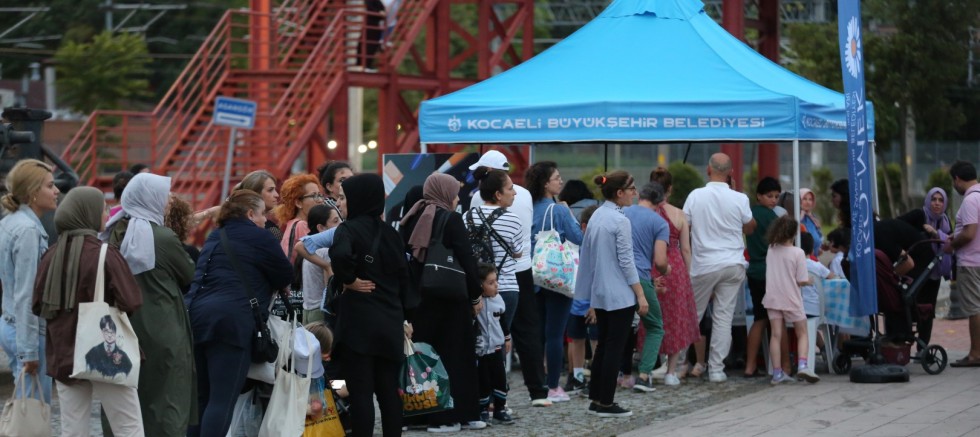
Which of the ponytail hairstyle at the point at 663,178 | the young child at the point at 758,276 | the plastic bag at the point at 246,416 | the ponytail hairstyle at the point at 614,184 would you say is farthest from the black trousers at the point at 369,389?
the young child at the point at 758,276

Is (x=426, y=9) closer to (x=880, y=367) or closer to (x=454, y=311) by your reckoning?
(x=880, y=367)

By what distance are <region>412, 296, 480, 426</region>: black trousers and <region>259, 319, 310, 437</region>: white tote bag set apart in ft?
4.55

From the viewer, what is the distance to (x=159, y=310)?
7.38 meters

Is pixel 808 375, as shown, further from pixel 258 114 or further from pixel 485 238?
pixel 258 114

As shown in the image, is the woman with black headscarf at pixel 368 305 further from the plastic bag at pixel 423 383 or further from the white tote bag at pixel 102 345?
the white tote bag at pixel 102 345

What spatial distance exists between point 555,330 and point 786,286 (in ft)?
6.92

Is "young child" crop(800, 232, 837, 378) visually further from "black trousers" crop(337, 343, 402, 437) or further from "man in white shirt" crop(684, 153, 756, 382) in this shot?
"black trousers" crop(337, 343, 402, 437)

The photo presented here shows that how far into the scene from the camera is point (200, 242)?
19219mm

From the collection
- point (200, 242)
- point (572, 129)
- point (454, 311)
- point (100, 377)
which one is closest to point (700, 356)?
point (572, 129)

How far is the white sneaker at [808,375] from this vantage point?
37.9 feet

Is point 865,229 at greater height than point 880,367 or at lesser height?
greater

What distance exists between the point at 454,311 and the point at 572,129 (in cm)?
370

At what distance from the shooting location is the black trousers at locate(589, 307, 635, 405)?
9672 mm

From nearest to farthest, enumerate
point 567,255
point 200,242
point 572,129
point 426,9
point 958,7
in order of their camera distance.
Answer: point 567,255 < point 572,129 < point 200,242 < point 426,9 < point 958,7
